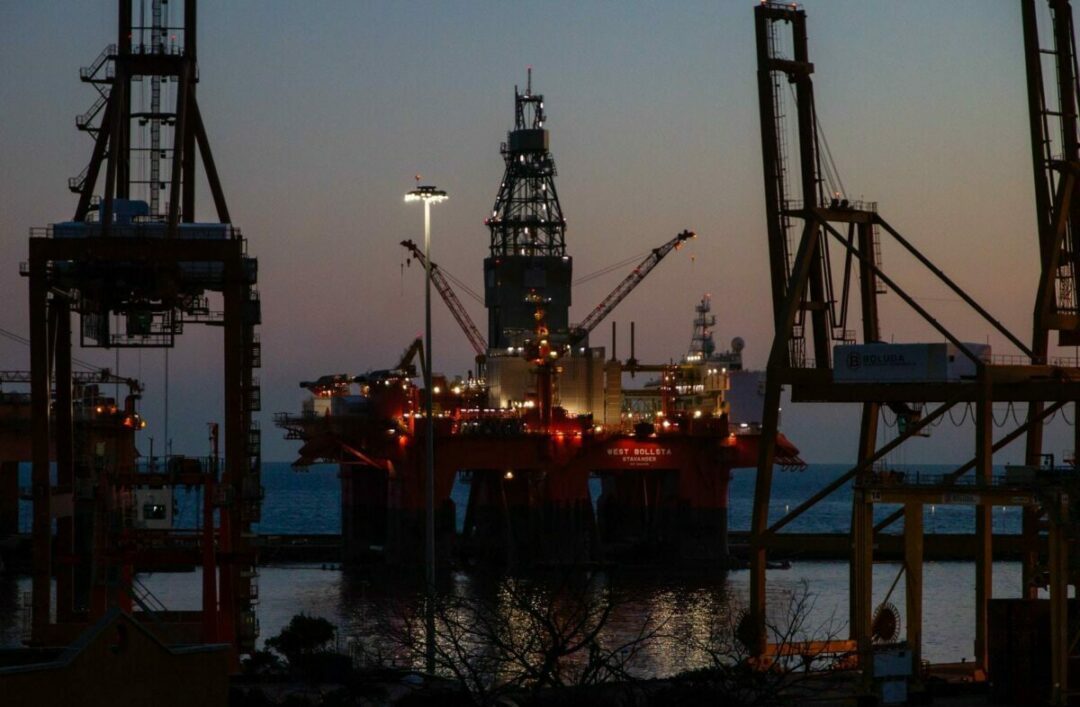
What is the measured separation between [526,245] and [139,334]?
5828 cm

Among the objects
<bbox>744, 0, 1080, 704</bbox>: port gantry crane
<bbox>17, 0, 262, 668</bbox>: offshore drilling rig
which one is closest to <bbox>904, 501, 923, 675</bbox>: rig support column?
<bbox>744, 0, 1080, 704</bbox>: port gantry crane

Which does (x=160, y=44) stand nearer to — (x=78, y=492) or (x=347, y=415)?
(x=78, y=492)

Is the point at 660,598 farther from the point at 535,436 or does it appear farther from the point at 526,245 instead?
the point at 526,245

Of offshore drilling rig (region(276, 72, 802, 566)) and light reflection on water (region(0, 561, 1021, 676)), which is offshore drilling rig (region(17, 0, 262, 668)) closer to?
light reflection on water (region(0, 561, 1021, 676))

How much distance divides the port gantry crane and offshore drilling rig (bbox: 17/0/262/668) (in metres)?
14.7

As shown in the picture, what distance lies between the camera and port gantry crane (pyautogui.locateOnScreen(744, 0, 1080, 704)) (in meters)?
48.3

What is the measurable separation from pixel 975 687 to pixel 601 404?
184 feet

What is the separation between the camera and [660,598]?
86.8 metres

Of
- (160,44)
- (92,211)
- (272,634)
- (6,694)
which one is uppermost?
(160,44)

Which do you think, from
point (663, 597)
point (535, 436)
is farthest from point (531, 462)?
point (663, 597)

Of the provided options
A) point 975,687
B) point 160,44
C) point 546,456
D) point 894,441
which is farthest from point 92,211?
point 546,456

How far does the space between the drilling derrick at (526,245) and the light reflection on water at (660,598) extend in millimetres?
19401

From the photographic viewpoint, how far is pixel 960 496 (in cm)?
4778

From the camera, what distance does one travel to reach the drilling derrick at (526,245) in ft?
379
